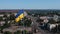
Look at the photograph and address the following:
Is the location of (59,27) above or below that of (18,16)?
below

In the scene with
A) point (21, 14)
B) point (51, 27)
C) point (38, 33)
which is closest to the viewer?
point (21, 14)

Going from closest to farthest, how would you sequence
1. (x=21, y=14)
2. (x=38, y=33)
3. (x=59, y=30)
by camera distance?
(x=21, y=14), (x=38, y=33), (x=59, y=30)

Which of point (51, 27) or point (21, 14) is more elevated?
point (21, 14)

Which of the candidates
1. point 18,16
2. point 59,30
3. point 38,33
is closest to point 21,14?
point 18,16

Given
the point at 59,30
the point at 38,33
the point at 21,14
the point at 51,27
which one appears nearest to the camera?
the point at 21,14

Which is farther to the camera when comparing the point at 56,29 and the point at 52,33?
the point at 56,29

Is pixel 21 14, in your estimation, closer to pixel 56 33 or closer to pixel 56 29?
pixel 56 33

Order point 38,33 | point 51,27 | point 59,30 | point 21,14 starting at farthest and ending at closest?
point 51,27 → point 59,30 → point 38,33 → point 21,14

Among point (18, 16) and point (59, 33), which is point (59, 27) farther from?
point (18, 16)

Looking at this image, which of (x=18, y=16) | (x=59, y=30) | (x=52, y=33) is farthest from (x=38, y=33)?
(x=18, y=16)
